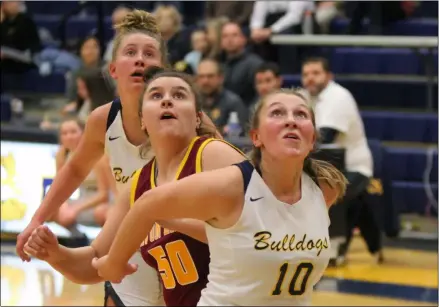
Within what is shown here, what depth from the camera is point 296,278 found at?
136 inches

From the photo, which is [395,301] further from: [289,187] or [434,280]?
[289,187]

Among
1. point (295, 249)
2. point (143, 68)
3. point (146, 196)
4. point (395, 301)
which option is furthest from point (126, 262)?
point (395, 301)

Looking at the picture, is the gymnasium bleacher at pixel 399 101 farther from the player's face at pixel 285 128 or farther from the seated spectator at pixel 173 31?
the player's face at pixel 285 128

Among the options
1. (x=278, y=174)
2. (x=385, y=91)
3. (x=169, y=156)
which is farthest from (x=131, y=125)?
(x=385, y=91)

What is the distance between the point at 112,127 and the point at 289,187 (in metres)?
1.46

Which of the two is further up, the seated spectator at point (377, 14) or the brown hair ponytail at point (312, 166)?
the brown hair ponytail at point (312, 166)

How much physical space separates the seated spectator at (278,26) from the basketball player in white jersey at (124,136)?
6.05 meters

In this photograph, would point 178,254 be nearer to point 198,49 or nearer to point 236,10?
point 198,49

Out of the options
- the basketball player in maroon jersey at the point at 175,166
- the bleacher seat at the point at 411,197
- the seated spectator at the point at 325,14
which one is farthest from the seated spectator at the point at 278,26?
the basketball player in maroon jersey at the point at 175,166

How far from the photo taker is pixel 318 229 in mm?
3512

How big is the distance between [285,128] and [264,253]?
1.35 feet

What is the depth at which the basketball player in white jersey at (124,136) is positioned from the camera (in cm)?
454

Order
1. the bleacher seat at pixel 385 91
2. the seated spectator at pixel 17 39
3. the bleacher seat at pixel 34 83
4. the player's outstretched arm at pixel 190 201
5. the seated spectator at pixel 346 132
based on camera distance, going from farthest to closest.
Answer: the bleacher seat at pixel 34 83, the seated spectator at pixel 17 39, the bleacher seat at pixel 385 91, the seated spectator at pixel 346 132, the player's outstretched arm at pixel 190 201

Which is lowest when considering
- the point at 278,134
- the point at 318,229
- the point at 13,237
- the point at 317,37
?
the point at 13,237
